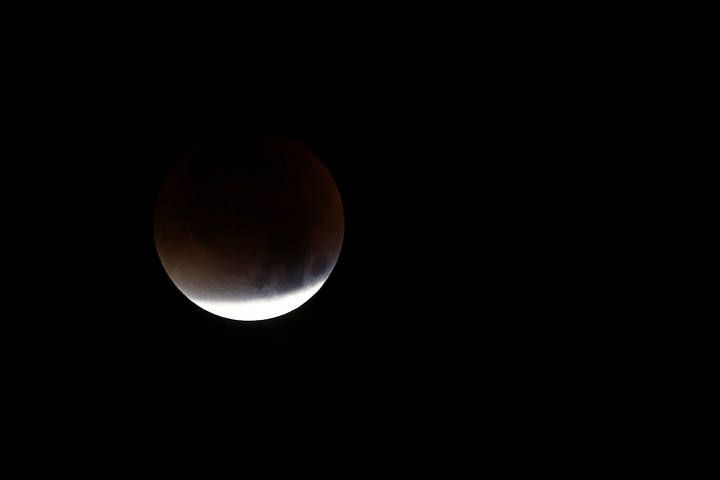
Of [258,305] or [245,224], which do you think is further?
[258,305]

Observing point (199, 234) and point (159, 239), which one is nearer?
point (199, 234)

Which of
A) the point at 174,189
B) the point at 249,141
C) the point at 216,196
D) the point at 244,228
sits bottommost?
the point at 244,228

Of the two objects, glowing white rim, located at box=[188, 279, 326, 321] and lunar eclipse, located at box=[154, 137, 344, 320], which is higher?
lunar eclipse, located at box=[154, 137, 344, 320]

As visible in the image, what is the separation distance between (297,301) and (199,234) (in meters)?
0.78

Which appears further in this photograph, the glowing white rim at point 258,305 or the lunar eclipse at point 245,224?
the glowing white rim at point 258,305

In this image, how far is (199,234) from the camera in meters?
2.40

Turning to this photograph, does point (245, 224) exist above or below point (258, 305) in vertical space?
above

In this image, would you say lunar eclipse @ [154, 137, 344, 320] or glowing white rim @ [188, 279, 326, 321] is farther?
glowing white rim @ [188, 279, 326, 321]

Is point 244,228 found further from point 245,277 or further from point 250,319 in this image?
point 250,319

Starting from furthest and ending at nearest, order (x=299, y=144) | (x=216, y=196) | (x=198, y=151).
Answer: (x=299, y=144) → (x=198, y=151) → (x=216, y=196)

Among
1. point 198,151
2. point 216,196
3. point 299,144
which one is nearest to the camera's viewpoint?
point 216,196

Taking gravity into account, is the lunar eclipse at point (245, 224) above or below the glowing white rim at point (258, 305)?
above

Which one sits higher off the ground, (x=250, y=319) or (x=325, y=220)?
(x=325, y=220)

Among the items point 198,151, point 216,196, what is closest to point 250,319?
point 216,196
